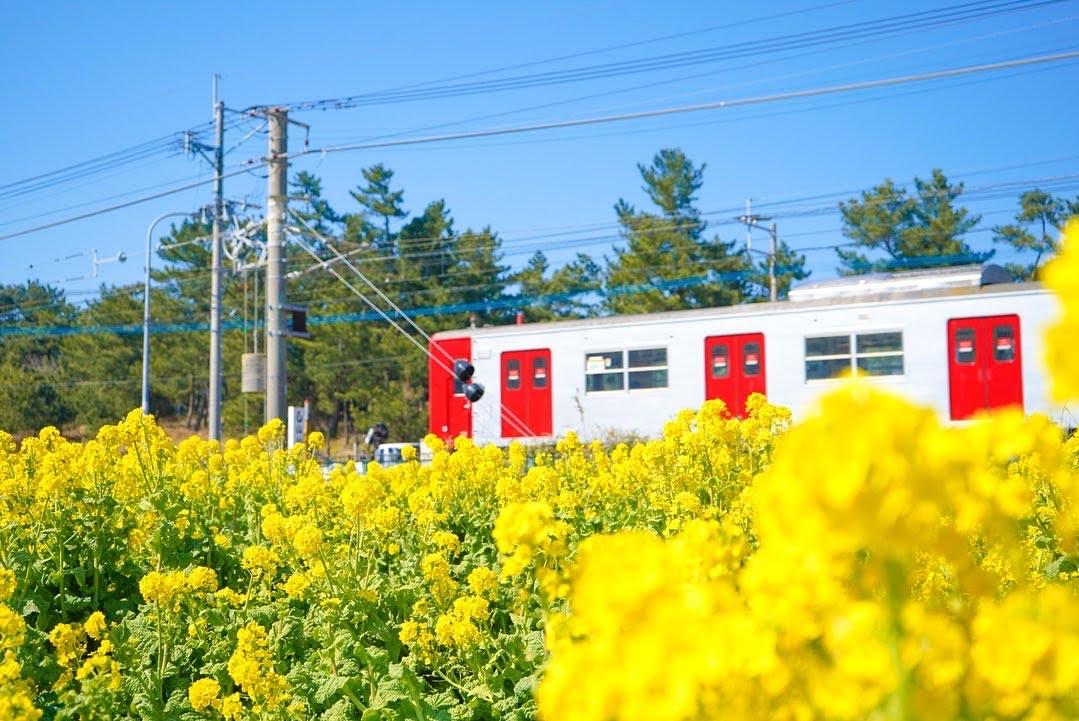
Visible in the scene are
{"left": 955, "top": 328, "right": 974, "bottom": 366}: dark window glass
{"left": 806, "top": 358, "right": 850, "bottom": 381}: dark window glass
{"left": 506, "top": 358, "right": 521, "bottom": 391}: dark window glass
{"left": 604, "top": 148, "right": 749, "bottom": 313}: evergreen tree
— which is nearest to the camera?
{"left": 955, "top": 328, "right": 974, "bottom": 366}: dark window glass

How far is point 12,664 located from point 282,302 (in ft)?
42.4

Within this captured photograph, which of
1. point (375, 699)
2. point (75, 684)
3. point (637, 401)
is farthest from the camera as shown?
point (637, 401)

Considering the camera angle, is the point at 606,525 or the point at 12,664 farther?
the point at 606,525

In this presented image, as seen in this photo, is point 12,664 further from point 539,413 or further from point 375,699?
point 539,413

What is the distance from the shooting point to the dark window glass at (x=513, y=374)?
18.1 metres

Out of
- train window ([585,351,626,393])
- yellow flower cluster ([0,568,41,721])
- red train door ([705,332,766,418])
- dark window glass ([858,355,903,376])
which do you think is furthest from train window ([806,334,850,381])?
yellow flower cluster ([0,568,41,721])

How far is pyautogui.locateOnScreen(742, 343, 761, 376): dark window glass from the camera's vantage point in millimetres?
15922

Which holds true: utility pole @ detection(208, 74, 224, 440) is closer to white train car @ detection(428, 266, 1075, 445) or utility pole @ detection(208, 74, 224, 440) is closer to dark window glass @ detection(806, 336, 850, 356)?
white train car @ detection(428, 266, 1075, 445)

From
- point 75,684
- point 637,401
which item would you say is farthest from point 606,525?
point 637,401

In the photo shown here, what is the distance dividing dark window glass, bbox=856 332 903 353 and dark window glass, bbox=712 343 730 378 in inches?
73.1

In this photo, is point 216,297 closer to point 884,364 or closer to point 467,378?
point 467,378

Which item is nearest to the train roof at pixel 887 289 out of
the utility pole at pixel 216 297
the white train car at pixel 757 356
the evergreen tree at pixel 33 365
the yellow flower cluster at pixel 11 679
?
the white train car at pixel 757 356

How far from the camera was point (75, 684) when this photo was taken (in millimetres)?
3662

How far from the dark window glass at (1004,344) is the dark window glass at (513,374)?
23.8ft
